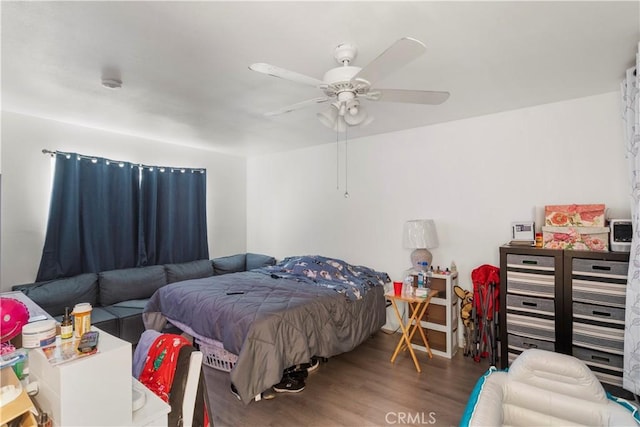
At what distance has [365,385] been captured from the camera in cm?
264

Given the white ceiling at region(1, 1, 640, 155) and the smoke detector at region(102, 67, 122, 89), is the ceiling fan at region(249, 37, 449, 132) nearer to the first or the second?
the white ceiling at region(1, 1, 640, 155)

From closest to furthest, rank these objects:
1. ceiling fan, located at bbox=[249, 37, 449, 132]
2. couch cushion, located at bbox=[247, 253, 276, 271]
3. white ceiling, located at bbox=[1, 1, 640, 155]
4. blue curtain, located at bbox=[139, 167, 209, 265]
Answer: ceiling fan, located at bbox=[249, 37, 449, 132], white ceiling, located at bbox=[1, 1, 640, 155], blue curtain, located at bbox=[139, 167, 209, 265], couch cushion, located at bbox=[247, 253, 276, 271]

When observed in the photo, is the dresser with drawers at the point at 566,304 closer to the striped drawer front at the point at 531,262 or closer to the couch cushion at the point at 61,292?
the striped drawer front at the point at 531,262

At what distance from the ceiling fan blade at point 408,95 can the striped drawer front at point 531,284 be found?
5.73 feet

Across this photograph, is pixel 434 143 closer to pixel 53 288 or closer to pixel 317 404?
pixel 317 404

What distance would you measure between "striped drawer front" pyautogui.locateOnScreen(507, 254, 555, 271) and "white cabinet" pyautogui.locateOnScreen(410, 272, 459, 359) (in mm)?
610

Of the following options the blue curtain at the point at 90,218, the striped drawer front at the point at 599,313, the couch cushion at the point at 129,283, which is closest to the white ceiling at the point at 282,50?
the blue curtain at the point at 90,218

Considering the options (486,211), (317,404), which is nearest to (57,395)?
(317,404)

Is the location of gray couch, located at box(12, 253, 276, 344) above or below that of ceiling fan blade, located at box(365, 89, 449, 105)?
below

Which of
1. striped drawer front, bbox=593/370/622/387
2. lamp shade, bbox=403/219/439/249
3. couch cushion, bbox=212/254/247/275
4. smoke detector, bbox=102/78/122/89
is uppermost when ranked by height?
smoke detector, bbox=102/78/122/89

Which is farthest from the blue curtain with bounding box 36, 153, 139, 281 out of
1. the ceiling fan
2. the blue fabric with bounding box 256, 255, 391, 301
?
the ceiling fan

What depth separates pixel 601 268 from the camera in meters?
2.38

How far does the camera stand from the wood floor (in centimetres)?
221

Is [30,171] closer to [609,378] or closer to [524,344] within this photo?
[524,344]
